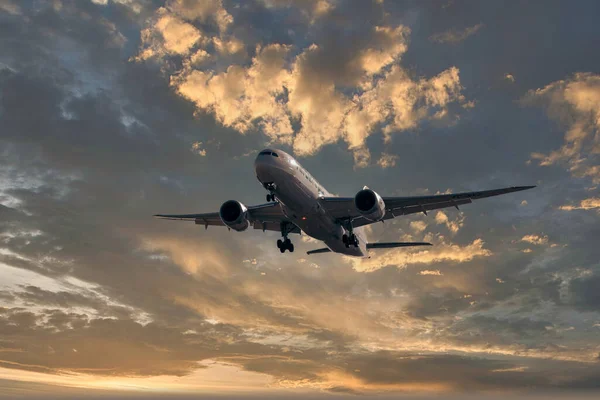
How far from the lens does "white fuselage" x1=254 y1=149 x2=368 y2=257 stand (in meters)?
35.0

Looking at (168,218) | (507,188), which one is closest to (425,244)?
(507,188)

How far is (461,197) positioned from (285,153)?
1505 cm

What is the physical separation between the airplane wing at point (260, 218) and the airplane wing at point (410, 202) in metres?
5.46

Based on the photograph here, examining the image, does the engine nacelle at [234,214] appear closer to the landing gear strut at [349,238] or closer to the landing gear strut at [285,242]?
the landing gear strut at [285,242]

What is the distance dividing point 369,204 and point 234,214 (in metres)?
12.1

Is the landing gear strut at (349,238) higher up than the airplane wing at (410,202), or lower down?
lower down

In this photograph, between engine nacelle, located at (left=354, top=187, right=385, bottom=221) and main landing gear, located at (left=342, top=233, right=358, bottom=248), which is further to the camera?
main landing gear, located at (left=342, top=233, right=358, bottom=248)

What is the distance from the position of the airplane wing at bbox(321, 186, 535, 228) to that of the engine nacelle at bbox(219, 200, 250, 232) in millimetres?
7475

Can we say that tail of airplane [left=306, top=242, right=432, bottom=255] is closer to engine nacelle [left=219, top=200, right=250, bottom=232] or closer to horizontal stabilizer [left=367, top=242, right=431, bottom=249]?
horizontal stabilizer [left=367, top=242, right=431, bottom=249]

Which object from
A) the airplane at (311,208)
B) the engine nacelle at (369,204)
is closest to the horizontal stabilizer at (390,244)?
the airplane at (311,208)

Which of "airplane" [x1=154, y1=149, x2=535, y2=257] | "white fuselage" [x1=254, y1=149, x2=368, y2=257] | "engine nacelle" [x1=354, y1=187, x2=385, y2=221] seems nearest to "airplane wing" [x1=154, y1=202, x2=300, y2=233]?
"airplane" [x1=154, y1=149, x2=535, y2=257]

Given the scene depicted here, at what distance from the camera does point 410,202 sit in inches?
1619

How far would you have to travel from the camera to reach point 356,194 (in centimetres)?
3831

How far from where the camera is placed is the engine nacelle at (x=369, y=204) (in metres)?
37.7
